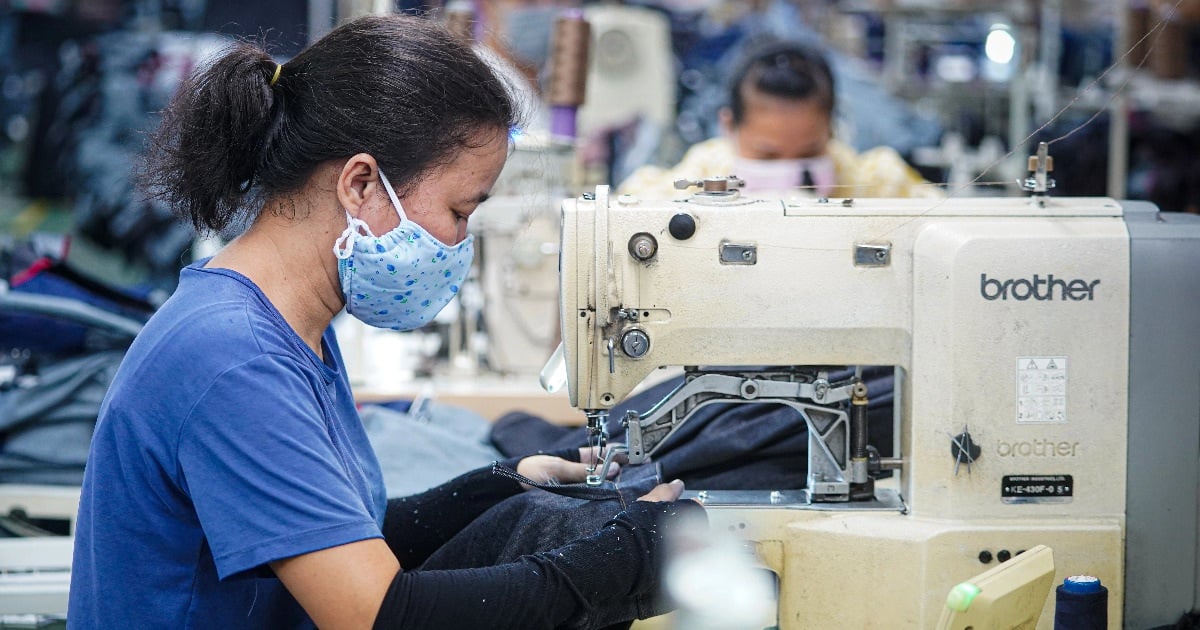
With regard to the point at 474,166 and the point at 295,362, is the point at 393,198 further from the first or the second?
the point at 295,362

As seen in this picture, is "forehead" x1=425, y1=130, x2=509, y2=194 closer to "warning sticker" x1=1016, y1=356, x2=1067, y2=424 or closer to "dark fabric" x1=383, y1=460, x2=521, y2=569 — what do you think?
"dark fabric" x1=383, y1=460, x2=521, y2=569

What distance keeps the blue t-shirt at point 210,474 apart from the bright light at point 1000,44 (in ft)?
10.3

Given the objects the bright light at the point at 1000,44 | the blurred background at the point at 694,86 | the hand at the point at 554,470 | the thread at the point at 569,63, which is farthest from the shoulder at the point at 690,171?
the hand at the point at 554,470

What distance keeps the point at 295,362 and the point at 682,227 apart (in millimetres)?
506

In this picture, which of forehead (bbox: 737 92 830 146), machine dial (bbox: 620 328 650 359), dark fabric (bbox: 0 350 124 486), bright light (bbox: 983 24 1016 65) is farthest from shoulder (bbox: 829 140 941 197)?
dark fabric (bbox: 0 350 124 486)

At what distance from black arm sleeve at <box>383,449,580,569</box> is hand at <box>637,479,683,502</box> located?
0.19 metres

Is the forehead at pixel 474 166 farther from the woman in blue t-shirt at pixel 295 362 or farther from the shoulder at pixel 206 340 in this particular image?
the shoulder at pixel 206 340

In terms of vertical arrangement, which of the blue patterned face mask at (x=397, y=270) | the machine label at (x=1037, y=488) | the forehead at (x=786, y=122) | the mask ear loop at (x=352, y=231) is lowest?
the machine label at (x=1037, y=488)

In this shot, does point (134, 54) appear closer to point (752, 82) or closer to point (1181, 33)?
point (752, 82)

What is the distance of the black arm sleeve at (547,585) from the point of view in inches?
46.1

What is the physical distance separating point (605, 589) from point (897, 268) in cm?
54

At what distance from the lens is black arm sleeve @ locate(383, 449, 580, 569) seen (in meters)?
1.62

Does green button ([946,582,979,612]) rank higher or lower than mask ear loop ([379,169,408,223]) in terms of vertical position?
lower

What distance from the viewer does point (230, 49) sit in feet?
4.47
